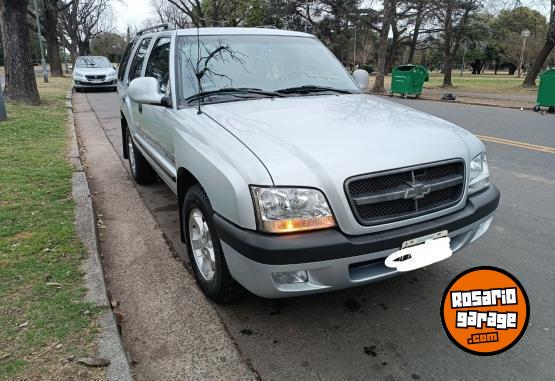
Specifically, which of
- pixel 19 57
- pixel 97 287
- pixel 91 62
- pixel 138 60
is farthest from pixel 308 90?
pixel 91 62

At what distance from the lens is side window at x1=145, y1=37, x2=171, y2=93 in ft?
12.9

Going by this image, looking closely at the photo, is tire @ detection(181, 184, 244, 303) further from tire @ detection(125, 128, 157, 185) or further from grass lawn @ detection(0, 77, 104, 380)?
tire @ detection(125, 128, 157, 185)

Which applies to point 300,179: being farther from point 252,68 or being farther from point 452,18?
point 452,18

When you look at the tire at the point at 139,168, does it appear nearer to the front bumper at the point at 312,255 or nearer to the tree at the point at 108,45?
the front bumper at the point at 312,255

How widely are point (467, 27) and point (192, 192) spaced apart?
95.5 ft

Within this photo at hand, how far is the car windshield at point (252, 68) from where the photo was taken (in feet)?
12.0

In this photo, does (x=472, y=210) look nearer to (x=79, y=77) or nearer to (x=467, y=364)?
(x=467, y=364)

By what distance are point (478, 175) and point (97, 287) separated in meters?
2.70

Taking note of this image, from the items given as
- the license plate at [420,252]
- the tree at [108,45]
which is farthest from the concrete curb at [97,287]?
the tree at [108,45]

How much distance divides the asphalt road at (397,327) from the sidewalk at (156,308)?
0.14 m

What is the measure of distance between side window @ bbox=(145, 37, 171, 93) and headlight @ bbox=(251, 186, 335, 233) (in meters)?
1.90

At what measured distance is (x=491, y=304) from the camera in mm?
2283

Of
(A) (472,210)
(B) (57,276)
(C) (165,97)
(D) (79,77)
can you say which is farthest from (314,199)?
(D) (79,77)

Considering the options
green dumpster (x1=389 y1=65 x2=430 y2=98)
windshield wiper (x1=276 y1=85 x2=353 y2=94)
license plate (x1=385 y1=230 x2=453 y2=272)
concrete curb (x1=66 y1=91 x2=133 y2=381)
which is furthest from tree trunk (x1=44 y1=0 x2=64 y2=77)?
license plate (x1=385 y1=230 x2=453 y2=272)
